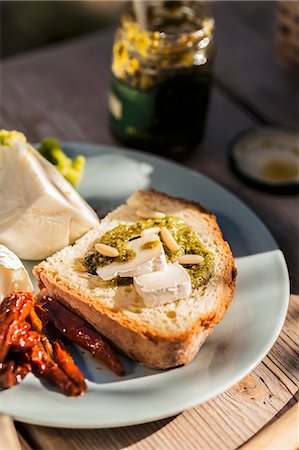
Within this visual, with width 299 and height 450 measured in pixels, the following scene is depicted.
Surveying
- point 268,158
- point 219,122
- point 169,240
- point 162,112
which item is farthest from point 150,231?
point 219,122

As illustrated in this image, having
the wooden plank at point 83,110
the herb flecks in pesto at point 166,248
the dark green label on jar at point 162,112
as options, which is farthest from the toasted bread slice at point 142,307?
the dark green label on jar at point 162,112

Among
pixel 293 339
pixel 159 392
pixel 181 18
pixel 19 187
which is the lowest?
pixel 293 339

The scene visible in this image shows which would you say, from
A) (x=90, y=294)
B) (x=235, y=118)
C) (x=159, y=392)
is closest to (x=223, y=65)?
(x=235, y=118)

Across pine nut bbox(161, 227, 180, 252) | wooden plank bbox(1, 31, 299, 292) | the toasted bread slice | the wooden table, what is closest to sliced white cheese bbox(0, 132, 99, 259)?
the toasted bread slice

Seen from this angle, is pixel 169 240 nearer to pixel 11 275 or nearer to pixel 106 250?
pixel 106 250

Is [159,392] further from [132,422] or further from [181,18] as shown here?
[181,18]

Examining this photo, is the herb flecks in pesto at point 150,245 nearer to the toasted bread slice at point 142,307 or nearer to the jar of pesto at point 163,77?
the toasted bread slice at point 142,307

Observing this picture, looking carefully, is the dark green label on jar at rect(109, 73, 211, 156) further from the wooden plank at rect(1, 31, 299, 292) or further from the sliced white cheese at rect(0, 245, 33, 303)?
the sliced white cheese at rect(0, 245, 33, 303)
